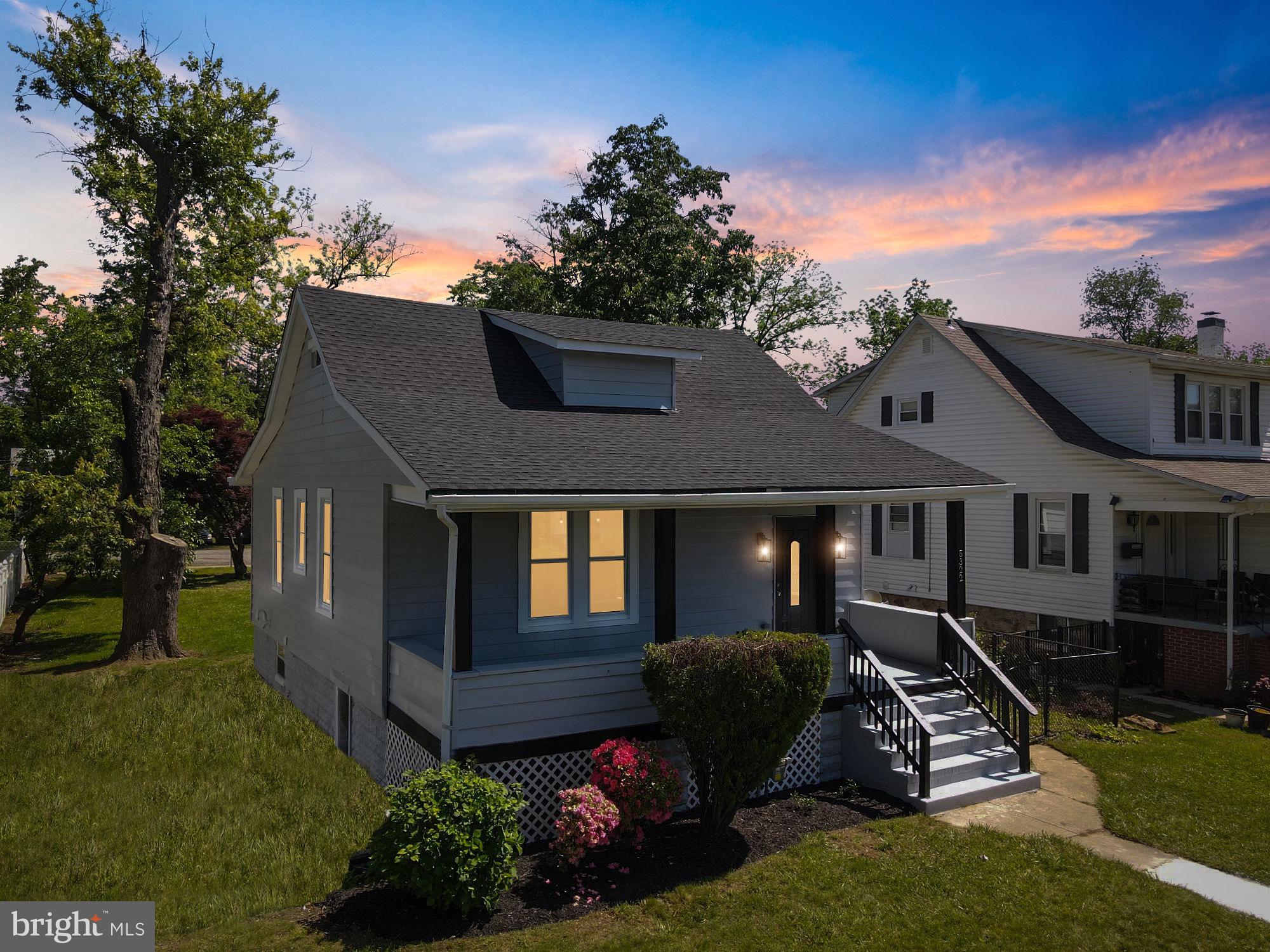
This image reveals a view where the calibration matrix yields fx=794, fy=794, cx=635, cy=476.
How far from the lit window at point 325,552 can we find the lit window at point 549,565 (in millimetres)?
3449

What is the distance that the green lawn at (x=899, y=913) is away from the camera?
6309mm

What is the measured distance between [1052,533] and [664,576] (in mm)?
13035

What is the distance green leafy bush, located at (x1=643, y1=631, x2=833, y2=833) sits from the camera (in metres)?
7.84

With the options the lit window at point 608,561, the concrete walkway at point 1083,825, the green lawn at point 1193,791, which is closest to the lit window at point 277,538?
the lit window at point 608,561

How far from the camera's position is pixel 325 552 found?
39.7ft

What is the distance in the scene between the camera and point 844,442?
1253 cm

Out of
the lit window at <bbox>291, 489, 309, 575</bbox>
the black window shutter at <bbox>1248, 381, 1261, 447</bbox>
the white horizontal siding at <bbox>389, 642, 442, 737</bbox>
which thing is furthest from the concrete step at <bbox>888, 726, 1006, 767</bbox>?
the black window shutter at <bbox>1248, 381, 1261, 447</bbox>

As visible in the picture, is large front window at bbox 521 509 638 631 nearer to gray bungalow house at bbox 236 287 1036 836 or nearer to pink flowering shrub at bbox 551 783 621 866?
gray bungalow house at bbox 236 287 1036 836

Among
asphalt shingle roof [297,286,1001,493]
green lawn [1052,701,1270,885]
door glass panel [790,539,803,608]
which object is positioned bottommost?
green lawn [1052,701,1270,885]

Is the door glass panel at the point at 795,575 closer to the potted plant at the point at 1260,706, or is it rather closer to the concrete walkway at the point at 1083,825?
the concrete walkway at the point at 1083,825

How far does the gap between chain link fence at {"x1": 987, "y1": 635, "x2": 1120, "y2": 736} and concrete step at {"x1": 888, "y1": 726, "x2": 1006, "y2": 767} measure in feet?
5.75

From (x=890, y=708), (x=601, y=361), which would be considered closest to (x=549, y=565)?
(x=601, y=361)

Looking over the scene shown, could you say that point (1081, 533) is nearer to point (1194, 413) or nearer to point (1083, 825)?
point (1194, 413)

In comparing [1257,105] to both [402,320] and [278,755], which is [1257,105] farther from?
[278,755]
